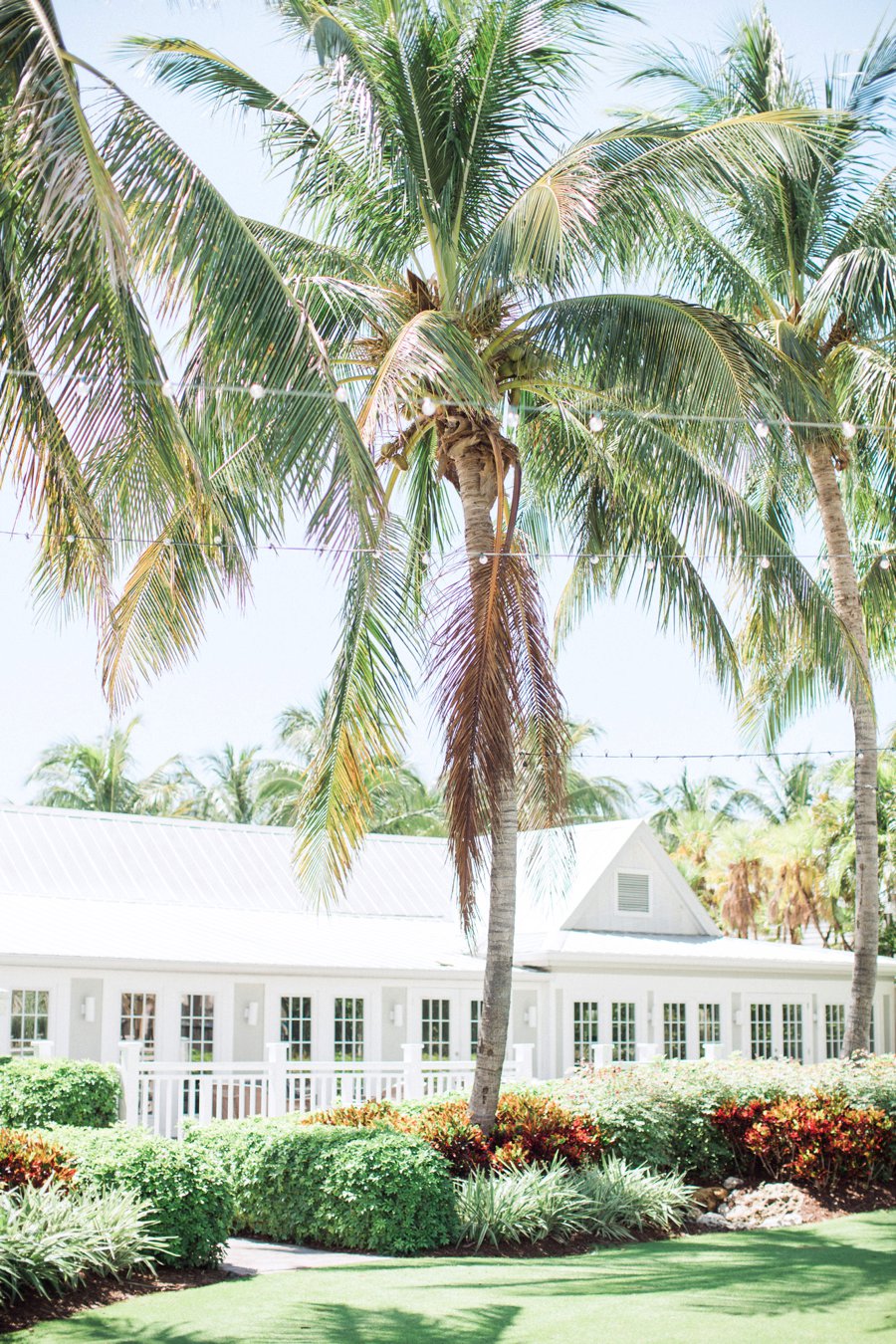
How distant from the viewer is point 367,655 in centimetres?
1088

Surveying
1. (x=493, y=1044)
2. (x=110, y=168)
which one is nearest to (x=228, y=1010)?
(x=493, y=1044)

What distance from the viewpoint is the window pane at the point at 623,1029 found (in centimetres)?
2189

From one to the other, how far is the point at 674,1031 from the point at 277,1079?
31.5 feet

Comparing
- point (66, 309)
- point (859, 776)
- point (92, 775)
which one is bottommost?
point (859, 776)

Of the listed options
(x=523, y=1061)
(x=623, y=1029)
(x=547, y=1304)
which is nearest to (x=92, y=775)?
(x=623, y=1029)

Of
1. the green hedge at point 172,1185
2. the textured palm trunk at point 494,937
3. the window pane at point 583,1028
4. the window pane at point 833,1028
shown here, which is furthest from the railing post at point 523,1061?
the window pane at point 833,1028

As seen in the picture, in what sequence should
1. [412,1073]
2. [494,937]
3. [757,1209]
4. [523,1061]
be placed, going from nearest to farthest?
[494,937], [757,1209], [412,1073], [523,1061]

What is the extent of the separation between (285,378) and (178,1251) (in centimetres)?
568

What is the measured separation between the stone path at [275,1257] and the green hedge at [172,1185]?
0.37 meters

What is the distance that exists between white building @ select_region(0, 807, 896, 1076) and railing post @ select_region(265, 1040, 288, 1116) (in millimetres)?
3082

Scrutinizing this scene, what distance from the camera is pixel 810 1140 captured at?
43.4 feet

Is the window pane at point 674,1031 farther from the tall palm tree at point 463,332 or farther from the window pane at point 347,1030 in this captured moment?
the tall palm tree at point 463,332

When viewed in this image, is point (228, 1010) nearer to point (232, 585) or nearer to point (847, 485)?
point (232, 585)

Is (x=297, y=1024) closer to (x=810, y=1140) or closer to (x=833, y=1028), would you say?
(x=810, y=1140)
